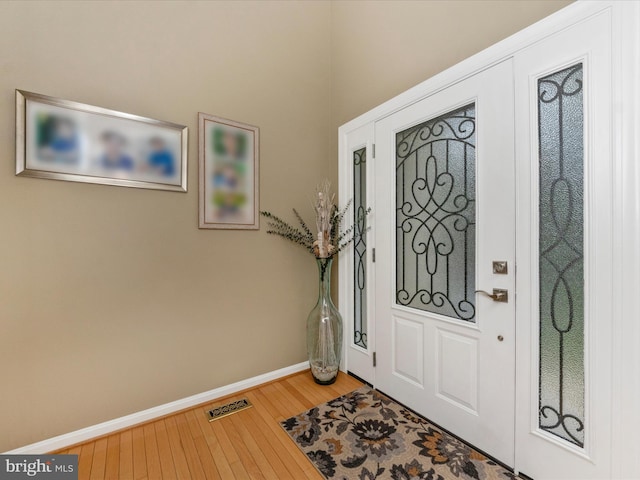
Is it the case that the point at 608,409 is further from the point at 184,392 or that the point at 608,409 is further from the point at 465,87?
the point at 184,392

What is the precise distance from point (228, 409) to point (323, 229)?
1.50 m

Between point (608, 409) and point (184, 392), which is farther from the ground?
point (608, 409)

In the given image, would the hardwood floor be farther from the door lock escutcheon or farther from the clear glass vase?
the door lock escutcheon

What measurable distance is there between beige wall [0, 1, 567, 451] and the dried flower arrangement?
0.33 feet

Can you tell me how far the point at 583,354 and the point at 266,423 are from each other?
1791 mm

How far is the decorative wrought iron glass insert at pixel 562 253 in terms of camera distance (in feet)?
4.15

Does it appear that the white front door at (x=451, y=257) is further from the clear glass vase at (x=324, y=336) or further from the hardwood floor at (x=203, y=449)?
A: the hardwood floor at (x=203, y=449)

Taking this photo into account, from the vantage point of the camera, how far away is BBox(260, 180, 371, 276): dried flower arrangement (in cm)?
228

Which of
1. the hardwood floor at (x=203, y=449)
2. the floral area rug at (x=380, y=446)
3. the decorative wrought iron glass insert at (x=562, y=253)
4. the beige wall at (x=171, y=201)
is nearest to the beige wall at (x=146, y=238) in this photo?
the beige wall at (x=171, y=201)

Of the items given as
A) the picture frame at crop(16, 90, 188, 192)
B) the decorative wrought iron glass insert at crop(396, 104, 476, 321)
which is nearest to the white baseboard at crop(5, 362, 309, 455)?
the decorative wrought iron glass insert at crop(396, 104, 476, 321)

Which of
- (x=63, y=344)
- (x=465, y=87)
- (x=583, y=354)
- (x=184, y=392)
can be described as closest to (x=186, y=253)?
(x=63, y=344)

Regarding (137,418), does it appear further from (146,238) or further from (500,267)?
(500,267)

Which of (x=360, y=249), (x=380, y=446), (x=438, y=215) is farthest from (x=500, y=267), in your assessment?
(x=380, y=446)

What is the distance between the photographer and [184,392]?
79.7 inches
